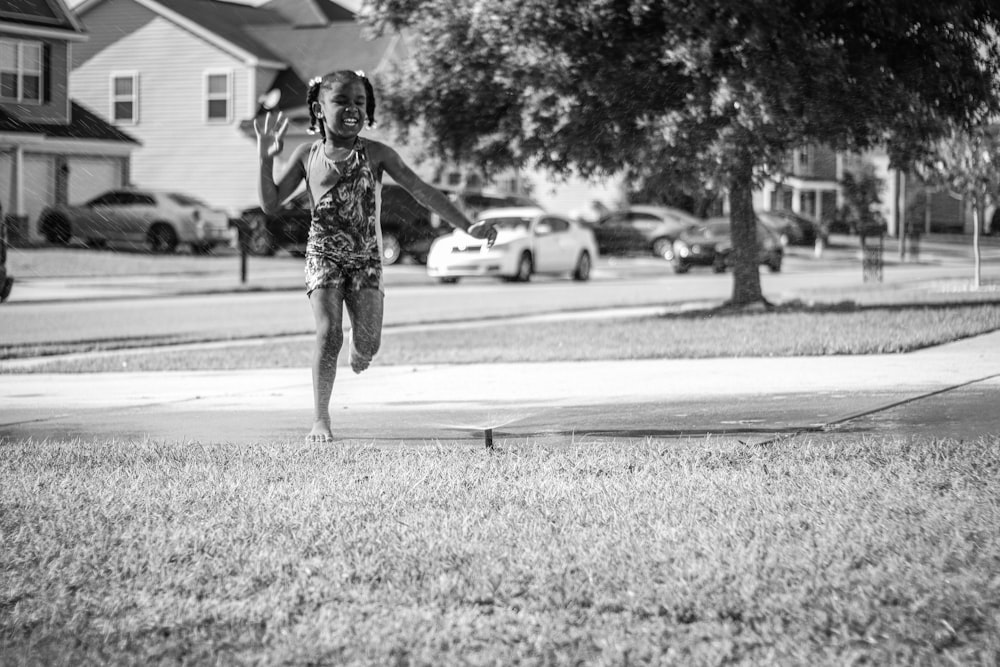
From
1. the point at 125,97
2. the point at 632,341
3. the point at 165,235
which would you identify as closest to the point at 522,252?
the point at 165,235

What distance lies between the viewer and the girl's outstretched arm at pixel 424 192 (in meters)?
6.93

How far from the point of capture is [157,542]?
4.80 m

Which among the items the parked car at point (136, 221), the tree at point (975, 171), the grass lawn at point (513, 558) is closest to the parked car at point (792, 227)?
the parked car at point (136, 221)

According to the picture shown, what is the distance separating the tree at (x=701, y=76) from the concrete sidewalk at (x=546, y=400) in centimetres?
377

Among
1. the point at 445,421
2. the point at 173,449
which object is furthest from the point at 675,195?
the point at 173,449

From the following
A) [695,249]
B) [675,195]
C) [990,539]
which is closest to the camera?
[990,539]

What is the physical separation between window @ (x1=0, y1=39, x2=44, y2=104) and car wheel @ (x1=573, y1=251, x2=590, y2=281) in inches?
595

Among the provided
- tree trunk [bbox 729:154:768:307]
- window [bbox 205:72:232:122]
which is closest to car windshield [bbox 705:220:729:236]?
window [bbox 205:72:232:122]

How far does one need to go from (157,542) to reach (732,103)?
10627 mm

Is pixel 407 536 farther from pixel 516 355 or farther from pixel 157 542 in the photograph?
pixel 516 355

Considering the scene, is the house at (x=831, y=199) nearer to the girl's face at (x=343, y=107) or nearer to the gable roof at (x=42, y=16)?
the gable roof at (x=42, y=16)

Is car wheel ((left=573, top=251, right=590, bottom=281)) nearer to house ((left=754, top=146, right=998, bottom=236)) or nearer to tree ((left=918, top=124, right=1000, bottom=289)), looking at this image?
tree ((left=918, top=124, right=1000, bottom=289))

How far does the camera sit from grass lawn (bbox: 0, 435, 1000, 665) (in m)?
3.74

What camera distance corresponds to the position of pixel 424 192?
697 cm
